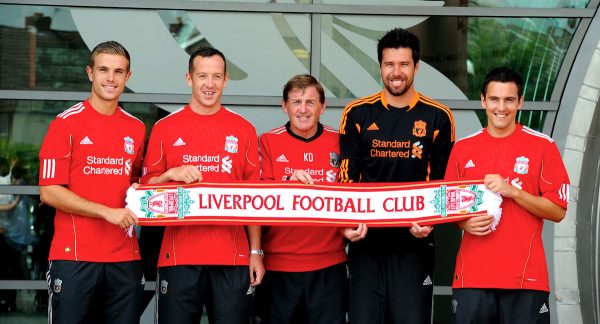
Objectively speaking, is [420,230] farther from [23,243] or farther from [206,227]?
[23,243]

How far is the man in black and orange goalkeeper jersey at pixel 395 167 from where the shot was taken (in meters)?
4.93

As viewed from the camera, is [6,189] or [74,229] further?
[6,189]

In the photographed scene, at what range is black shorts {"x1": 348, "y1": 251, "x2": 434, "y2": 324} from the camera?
16.1 feet

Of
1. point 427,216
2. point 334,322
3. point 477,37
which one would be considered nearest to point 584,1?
point 477,37

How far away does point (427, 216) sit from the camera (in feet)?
15.9

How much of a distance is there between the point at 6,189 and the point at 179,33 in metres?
1.78

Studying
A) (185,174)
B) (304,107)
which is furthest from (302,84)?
(185,174)

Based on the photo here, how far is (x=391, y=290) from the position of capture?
4.92 meters

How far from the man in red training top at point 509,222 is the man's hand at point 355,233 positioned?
1.82ft

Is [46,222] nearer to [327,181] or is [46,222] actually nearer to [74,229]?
[74,229]

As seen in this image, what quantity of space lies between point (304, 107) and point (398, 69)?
610 millimetres

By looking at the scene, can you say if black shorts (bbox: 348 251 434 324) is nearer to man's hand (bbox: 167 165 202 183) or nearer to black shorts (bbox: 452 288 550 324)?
black shorts (bbox: 452 288 550 324)

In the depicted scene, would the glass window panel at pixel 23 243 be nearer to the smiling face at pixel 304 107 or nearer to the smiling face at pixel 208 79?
the smiling face at pixel 208 79

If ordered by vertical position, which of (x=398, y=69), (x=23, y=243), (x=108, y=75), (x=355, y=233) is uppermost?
(x=398, y=69)
